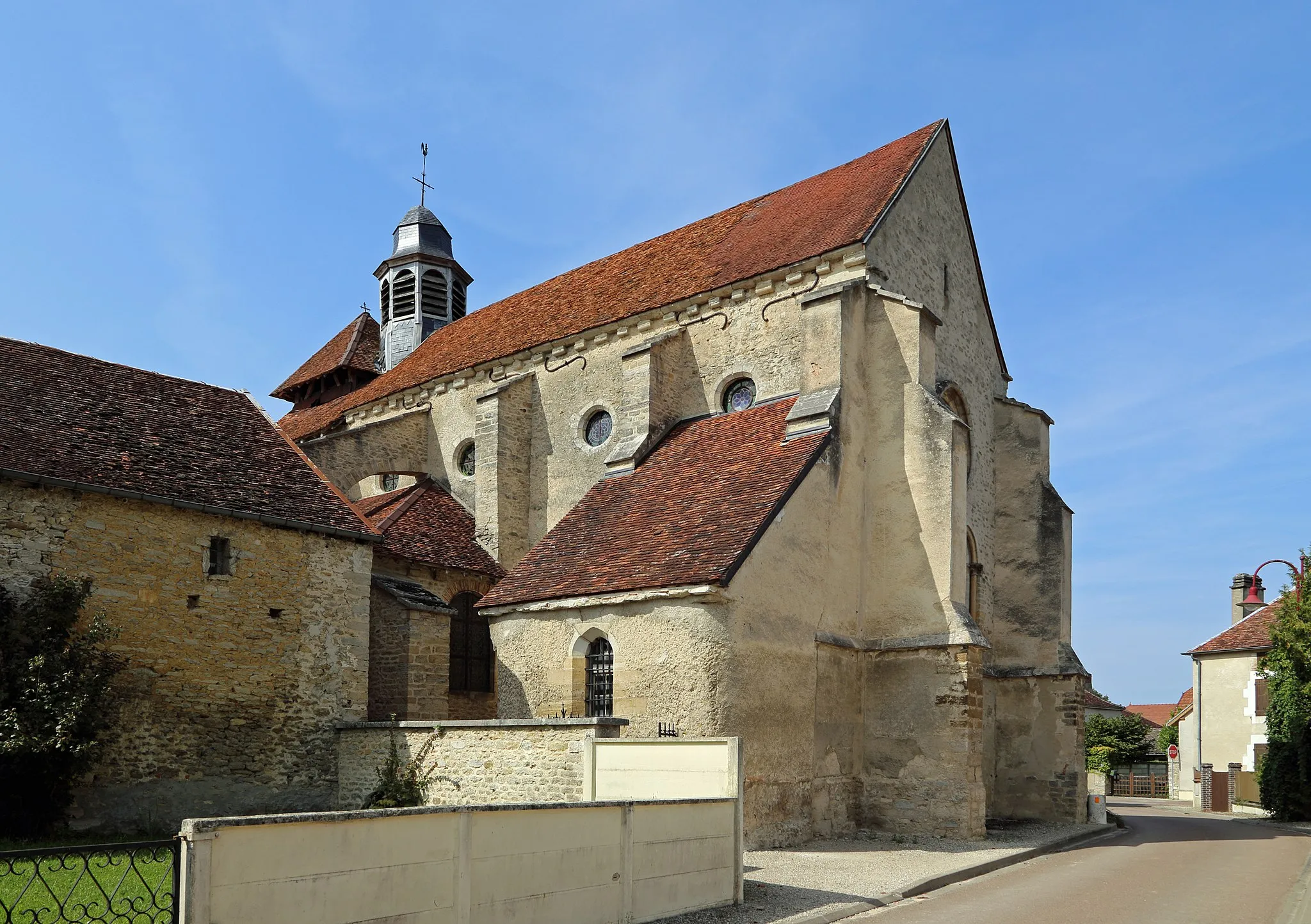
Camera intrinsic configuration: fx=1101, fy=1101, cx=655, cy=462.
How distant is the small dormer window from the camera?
51.7ft

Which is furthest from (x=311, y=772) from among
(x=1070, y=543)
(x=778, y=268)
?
(x=1070, y=543)

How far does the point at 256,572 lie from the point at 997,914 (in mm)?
11015

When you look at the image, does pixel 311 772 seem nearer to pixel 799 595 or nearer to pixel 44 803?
pixel 44 803

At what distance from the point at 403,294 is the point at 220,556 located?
2077 cm

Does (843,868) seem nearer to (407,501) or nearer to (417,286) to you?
(407,501)

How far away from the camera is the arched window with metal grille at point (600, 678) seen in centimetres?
1606

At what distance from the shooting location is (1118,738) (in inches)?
2124

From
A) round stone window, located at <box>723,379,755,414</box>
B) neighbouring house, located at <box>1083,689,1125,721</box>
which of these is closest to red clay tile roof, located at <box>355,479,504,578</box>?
round stone window, located at <box>723,379,755,414</box>

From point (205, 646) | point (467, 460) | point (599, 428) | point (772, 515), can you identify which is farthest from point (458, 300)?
point (772, 515)

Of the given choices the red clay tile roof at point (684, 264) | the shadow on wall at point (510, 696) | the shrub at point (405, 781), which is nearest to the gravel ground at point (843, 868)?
the shadow on wall at point (510, 696)

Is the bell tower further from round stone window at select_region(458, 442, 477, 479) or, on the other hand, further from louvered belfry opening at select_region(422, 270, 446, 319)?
round stone window at select_region(458, 442, 477, 479)

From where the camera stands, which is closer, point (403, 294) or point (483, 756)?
point (483, 756)

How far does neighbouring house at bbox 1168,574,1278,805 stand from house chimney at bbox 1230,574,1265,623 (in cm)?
490

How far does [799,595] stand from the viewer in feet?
53.3
